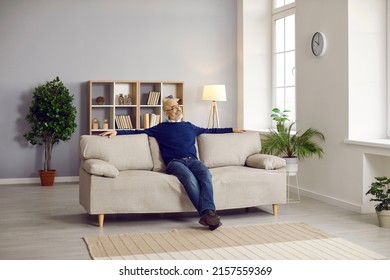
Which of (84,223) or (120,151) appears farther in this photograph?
(120,151)

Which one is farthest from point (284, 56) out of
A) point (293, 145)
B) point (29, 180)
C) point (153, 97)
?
point (29, 180)

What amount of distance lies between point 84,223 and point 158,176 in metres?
0.84

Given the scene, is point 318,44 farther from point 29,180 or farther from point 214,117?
point 29,180

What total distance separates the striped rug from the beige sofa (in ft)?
1.31

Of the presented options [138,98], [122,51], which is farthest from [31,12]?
[138,98]

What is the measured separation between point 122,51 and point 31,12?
1.39 metres

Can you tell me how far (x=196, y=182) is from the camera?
17.6 feet

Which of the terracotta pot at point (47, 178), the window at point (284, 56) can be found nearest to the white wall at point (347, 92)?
the window at point (284, 56)

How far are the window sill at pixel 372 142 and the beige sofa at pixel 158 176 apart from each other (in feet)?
2.69

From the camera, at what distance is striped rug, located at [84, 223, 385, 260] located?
4.27 metres

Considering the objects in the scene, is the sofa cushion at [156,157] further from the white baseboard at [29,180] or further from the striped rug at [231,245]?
the white baseboard at [29,180]

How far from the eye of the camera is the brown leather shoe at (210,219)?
16.7 ft

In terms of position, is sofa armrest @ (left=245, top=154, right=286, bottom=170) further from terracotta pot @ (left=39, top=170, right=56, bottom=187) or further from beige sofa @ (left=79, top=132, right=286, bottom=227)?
terracotta pot @ (left=39, top=170, right=56, bottom=187)
